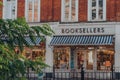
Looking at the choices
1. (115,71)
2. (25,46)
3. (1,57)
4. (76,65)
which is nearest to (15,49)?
(25,46)

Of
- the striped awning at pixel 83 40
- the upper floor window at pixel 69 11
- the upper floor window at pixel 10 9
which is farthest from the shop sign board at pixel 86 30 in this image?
the upper floor window at pixel 10 9

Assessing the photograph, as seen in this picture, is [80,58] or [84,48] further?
[80,58]

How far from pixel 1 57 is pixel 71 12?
28.0 metres

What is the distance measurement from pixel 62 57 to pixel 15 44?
88.5 ft

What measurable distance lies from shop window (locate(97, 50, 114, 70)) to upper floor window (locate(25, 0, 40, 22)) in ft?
19.8

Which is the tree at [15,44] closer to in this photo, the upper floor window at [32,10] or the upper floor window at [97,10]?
the upper floor window at [97,10]

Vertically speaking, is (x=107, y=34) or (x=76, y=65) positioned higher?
(x=107, y=34)

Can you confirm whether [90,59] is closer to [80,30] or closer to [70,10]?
[80,30]

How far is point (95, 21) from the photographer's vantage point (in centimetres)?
3328

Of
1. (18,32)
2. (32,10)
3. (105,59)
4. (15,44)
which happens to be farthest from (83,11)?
(18,32)

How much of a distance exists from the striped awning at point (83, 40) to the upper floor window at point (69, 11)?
1.67m

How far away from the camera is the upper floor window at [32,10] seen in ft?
116

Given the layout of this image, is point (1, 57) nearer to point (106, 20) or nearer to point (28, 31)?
point (28, 31)

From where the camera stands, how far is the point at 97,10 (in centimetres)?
3338
